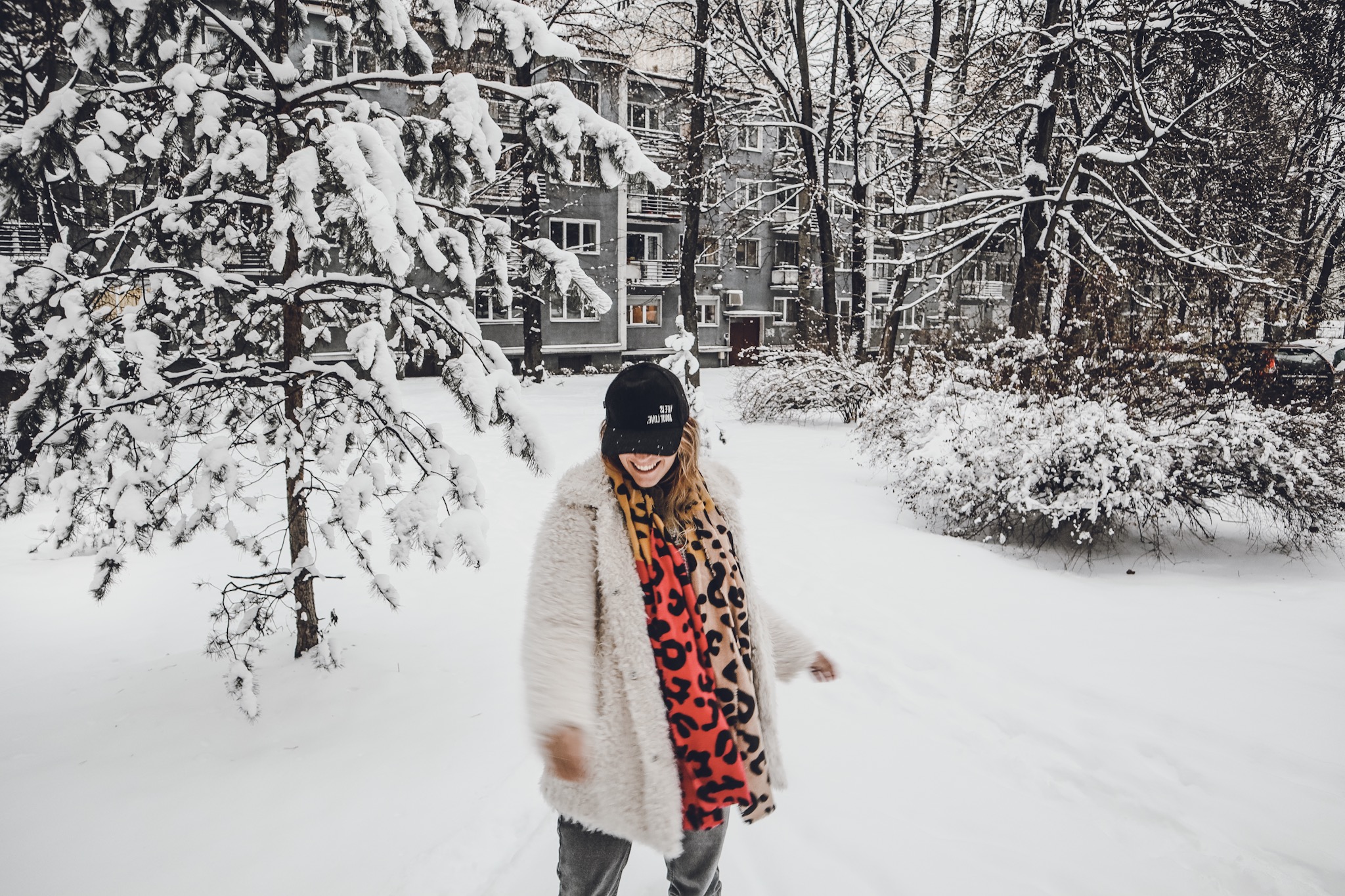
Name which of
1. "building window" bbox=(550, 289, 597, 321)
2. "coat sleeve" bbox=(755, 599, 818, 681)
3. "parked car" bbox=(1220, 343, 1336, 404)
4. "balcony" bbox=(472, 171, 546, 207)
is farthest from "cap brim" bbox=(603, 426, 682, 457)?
"balcony" bbox=(472, 171, 546, 207)

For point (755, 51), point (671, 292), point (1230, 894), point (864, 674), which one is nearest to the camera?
point (1230, 894)

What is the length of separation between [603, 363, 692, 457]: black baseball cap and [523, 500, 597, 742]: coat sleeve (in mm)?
210

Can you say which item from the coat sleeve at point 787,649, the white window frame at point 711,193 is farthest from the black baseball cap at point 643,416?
the white window frame at point 711,193

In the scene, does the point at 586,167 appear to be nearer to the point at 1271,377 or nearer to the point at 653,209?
the point at 1271,377

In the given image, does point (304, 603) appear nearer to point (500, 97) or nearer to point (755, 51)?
point (500, 97)

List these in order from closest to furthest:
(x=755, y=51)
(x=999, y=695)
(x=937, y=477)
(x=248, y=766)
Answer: (x=248, y=766), (x=999, y=695), (x=937, y=477), (x=755, y=51)

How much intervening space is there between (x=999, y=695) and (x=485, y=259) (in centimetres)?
379

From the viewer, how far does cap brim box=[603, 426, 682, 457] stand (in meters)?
1.85

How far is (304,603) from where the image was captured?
416 centimetres

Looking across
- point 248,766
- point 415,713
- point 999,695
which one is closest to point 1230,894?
point 999,695

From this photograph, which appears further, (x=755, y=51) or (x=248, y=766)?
(x=755, y=51)

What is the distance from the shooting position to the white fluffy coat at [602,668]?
5.60 ft

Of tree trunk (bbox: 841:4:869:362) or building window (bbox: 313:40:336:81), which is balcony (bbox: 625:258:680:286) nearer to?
tree trunk (bbox: 841:4:869:362)

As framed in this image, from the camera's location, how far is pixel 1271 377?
6.39 metres
